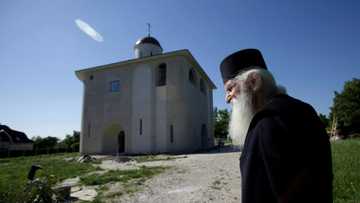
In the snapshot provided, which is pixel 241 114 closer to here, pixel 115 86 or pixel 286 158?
pixel 286 158

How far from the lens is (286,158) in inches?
41.9

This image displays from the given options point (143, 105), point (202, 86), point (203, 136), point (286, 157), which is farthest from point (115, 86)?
point (286, 157)

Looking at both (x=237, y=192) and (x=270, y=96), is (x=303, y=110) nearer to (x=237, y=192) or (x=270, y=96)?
(x=270, y=96)

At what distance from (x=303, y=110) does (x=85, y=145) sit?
26915mm

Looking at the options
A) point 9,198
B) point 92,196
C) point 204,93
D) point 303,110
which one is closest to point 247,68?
point 303,110

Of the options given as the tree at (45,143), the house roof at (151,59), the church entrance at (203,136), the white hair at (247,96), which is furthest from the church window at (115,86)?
the tree at (45,143)

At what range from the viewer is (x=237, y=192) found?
5508 millimetres

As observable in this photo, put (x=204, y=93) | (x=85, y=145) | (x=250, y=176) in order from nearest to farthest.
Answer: (x=250, y=176) < (x=85, y=145) < (x=204, y=93)

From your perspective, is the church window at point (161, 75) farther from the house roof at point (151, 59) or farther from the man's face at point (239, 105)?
the man's face at point (239, 105)

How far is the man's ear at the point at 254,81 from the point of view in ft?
5.09

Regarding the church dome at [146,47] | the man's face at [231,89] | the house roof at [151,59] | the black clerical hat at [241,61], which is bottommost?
the man's face at [231,89]

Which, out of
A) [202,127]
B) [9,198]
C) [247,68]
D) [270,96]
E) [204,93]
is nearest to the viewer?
[270,96]

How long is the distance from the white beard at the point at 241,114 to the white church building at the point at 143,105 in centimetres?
2000

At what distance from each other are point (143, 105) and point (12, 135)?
131 ft
